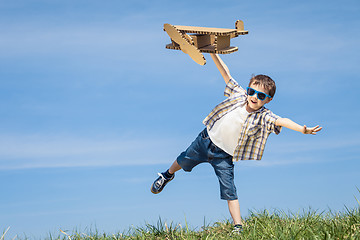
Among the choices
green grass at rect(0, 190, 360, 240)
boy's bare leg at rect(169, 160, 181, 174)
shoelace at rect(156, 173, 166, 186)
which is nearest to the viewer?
green grass at rect(0, 190, 360, 240)

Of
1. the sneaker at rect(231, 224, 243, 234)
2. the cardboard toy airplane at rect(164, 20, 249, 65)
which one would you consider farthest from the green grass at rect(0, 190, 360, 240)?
the cardboard toy airplane at rect(164, 20, 249, 65)

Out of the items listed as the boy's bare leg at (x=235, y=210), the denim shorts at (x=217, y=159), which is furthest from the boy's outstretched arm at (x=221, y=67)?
the boy's bare leg at (x=235, y=210)

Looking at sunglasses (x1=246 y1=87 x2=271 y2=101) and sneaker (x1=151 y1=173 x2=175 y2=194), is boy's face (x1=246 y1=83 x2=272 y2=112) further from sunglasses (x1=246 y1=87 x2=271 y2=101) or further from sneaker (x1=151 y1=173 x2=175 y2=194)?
sneaker (x1=151 y1=173 x2=175 y2=194)

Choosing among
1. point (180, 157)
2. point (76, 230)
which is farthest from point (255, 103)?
point (76, 230)

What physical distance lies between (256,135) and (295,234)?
1680 millimetres

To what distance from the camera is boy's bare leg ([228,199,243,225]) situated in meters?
6.05

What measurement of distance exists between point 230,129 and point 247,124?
0.75 feet

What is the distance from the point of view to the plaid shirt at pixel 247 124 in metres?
5.98

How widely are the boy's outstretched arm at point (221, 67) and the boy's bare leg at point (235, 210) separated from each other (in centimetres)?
160

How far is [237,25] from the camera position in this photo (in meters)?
6.35

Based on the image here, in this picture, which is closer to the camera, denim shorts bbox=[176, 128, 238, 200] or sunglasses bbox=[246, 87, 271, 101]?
sunglasses bbox=[246, 87, 271, 101]

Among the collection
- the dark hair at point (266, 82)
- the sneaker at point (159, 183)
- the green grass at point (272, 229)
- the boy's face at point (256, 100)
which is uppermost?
the dark hair at point (266, 82)

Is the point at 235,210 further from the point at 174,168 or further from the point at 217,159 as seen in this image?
the point at 174,168

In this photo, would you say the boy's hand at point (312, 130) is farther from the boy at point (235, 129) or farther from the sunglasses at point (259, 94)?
the sunglasses at point (259, 94)
